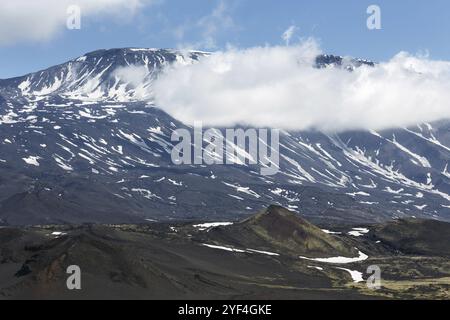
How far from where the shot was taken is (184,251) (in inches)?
7603

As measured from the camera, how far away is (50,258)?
147m
